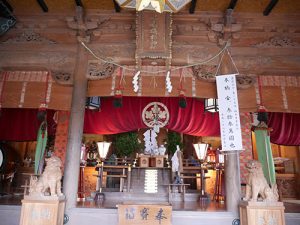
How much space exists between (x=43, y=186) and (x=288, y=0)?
553 centimetres

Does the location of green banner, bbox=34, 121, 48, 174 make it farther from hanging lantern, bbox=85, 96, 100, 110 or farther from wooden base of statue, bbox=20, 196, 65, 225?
wooden base of statue, bbox=20, 196, 65, 225

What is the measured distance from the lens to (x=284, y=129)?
723cm

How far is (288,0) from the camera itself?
16.9ft

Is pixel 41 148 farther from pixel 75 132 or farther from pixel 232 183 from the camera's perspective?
pixel 232 183

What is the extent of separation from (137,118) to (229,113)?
339 cm

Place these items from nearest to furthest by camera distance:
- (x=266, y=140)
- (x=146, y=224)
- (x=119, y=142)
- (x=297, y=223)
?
1. (x=146, y=224)
2. (x=297, y=223)
3. (x=266, y=140)
4. (x=119, y=142)

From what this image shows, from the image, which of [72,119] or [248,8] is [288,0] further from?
[72,119]

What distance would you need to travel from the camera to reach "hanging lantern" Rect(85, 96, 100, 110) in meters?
6.92

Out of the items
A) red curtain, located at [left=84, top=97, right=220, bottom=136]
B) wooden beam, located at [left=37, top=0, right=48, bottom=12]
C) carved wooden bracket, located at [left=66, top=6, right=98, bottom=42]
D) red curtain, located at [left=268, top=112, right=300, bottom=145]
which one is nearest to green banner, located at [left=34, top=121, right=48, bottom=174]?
red curtain, located at [left=84, top=97, right=220, bottom=136]

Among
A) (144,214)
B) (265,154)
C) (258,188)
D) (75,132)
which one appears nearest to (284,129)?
(265,154)

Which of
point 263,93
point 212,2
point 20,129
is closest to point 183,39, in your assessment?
point 212,2

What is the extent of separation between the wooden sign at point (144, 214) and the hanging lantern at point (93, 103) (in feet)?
11.4

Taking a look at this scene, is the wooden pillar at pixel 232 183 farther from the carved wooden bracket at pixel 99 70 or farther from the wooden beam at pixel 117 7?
the wooden beam at pixel 117 7

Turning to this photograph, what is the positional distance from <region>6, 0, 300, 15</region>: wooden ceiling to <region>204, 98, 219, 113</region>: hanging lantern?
89.7 inches
